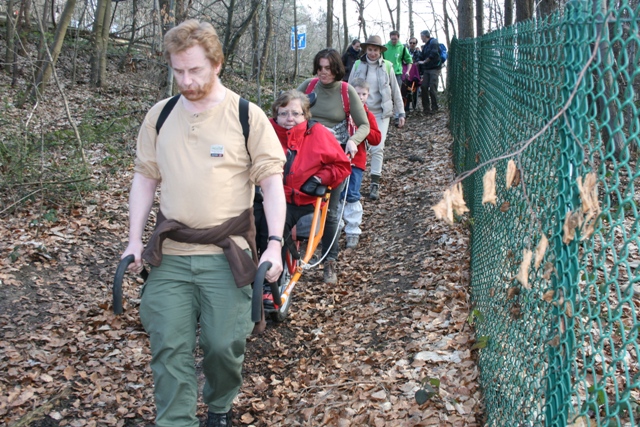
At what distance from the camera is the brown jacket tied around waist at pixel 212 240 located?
3.47 meters

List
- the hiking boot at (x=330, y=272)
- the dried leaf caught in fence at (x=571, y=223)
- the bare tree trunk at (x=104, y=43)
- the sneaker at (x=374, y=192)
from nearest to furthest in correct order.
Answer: the dried leaf caught in fence at (x=571, y=223) → the hiking boot at (x=330, y=272) → the sneaker at (x=374, y=192) → the bare tree trunk at (x=104, y=43)

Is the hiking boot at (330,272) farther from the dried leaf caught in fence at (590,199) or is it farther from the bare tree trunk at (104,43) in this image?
the bare tree trunk at (104,43)

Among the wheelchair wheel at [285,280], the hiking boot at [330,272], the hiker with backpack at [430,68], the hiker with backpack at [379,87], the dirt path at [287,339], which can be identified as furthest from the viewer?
the hiker with backpack at [430,68]

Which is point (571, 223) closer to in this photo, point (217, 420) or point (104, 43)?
point (217, 420)

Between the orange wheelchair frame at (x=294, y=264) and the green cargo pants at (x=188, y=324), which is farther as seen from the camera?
the orange wheelchair frame at (x=294, y=264)

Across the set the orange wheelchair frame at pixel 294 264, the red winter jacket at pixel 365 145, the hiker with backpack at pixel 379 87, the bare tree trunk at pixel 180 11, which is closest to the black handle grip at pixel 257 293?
the orange wheelchair frame at pixel 294 264

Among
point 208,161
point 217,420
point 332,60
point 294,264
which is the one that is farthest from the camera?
point 332,60

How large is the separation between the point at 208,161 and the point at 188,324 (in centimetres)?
95

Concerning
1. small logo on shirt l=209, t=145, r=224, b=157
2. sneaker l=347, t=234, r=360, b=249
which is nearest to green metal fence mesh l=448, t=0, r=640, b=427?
small logo on shirt l=209, t=145, r=224, b=157

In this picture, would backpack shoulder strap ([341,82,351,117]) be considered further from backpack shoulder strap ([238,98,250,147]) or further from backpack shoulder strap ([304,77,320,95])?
backpack shoulder strap ([238,98,250,147])

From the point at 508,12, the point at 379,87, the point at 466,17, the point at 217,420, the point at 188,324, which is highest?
the point at 466,17

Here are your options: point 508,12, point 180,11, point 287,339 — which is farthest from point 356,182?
point 508,12

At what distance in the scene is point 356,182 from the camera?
759 centimetres

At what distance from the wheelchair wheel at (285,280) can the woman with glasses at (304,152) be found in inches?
15.4
